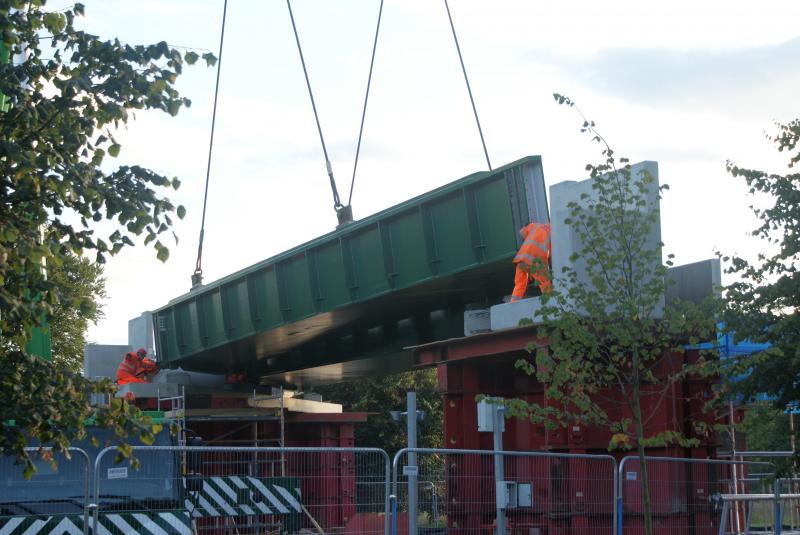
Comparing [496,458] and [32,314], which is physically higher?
[32,314]

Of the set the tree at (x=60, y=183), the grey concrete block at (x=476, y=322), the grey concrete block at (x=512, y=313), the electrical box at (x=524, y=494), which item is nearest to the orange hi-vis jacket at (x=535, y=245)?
the grey concrete block at (x=512, y=313)

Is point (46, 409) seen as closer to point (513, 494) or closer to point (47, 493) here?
point (47, 493)

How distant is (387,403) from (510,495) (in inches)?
2003

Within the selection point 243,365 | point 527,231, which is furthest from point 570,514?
point 243,365

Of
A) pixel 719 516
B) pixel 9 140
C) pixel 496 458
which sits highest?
pixel 9 140

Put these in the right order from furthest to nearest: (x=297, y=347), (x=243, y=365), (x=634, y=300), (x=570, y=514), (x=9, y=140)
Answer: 1. (x=243, y=365)
2. (x=297, y=347)
3. (x=570, y=514)
4. (x=634, y=300)
5. (x=9, y=140)

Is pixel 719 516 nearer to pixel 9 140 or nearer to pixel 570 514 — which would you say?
pixel 570 514

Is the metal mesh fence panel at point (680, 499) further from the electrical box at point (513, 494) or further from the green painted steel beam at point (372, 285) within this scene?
the green painted steel beam at point (372, 285)

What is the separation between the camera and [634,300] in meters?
11.6

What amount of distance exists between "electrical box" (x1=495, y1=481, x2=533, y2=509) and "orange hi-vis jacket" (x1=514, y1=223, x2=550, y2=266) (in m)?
4.10

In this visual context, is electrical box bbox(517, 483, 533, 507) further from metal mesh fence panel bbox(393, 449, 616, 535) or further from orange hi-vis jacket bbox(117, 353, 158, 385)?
orange hi-vis jacket bbox(117, 353, 158, 385)

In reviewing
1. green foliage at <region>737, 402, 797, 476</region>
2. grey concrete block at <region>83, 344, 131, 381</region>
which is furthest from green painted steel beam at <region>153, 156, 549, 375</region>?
green foliage at <region>737, 402, 797, 476</region>

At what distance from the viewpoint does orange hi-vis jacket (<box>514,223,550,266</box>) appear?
16.5 m

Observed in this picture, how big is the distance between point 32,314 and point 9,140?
0.99 m
